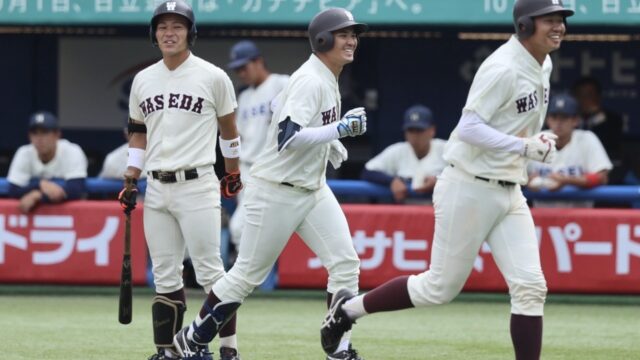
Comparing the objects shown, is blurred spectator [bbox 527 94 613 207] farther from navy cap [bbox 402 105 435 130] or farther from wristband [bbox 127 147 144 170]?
wristband [bbox 127 147 144 170]

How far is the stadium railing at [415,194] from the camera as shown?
10.8 meters

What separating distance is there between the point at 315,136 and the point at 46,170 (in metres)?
4.85

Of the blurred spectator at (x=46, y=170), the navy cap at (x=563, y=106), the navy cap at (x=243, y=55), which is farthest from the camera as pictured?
the blurred spectator at (x=46, y=170)

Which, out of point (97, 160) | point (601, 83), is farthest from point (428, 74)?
point (97, 160)

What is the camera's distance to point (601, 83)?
13.7m

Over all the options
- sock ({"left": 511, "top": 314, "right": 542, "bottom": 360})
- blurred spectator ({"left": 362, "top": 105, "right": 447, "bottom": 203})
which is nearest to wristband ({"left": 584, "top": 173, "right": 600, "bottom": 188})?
blurred spectator ({"left": 362, "top": 105, "right": 447, "bottom": 203})

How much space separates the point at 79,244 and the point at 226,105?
418 cm

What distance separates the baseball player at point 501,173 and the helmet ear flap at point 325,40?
82cm

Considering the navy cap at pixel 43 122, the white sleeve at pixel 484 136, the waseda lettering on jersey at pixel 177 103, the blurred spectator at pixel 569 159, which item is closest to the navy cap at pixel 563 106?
the blurred spectator at pixel 569 159

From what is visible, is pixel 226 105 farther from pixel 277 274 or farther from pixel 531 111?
pixel 277 274

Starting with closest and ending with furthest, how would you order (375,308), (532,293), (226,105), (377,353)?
(532,293) < (375,308) < (226,105) < (377,353)

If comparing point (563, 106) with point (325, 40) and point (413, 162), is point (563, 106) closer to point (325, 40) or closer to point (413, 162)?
point (413, 162)

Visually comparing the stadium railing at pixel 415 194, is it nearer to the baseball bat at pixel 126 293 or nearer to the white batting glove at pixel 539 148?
the baseball bat at pixel 126 293

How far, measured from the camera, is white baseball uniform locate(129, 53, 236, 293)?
274 inches
